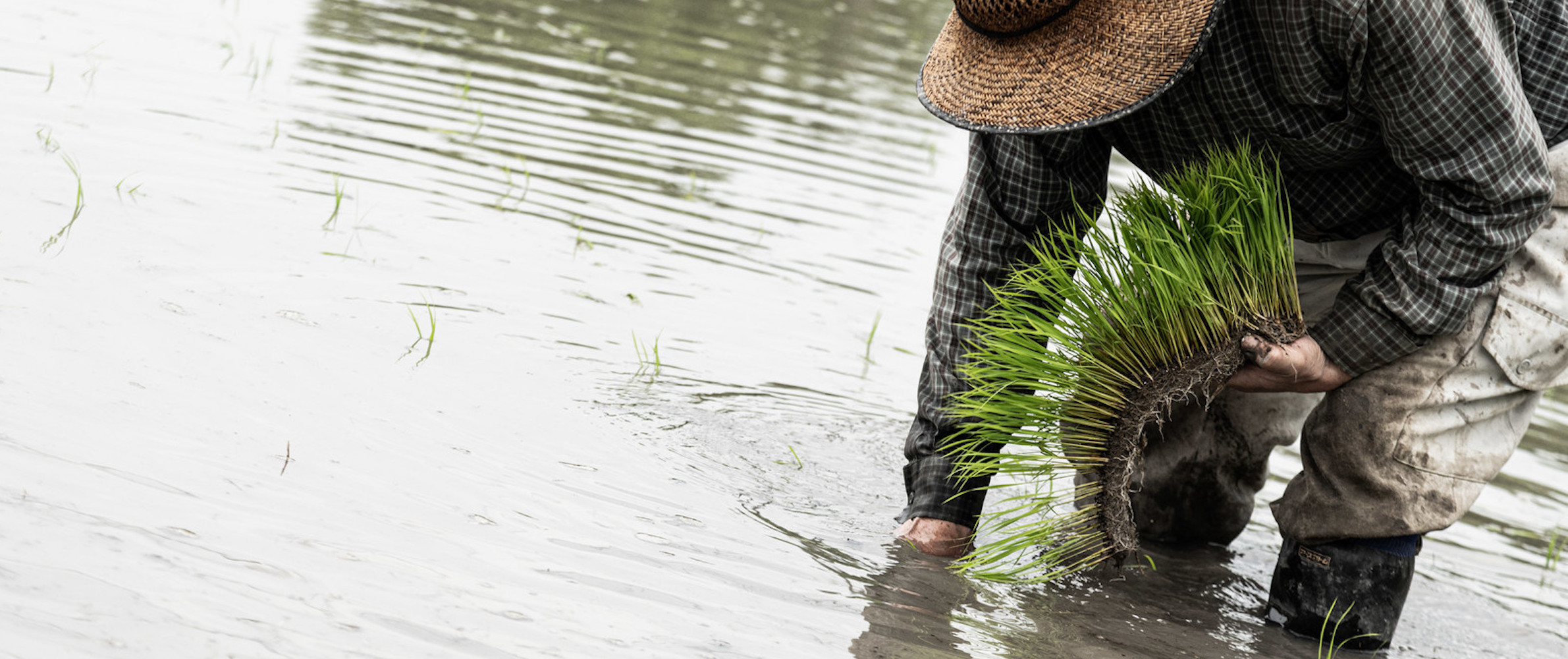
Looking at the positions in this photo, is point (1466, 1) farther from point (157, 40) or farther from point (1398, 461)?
point (157, 40)

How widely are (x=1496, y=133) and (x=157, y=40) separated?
5.57 m

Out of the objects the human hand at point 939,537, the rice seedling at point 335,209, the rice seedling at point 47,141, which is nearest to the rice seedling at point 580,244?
the rice seedling at point 335,209

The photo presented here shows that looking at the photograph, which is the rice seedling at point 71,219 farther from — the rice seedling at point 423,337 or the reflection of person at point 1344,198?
the reflection of person at point 1344,198

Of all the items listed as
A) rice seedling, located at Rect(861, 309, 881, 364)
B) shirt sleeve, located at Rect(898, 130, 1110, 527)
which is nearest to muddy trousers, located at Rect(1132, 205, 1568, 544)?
shirt sleeve, located at Rect(898, 130, 1110, 527)

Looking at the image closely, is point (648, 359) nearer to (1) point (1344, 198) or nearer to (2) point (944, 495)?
(2) point (944, 495)

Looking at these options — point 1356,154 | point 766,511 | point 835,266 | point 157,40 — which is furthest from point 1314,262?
point 157,40

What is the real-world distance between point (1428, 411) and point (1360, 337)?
208mm

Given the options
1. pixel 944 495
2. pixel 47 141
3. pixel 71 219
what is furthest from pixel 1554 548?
pixel 47 141

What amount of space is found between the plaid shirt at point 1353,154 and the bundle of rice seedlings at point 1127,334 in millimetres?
100

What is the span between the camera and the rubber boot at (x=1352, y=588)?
261 cm

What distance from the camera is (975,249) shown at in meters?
2.81

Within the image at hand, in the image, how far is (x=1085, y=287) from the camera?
2719 millimetres

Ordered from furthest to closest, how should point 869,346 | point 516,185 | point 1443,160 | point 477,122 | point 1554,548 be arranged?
point 477,122 → point 516,185 → point 869,346 → point 1554,548 → point 1443,160

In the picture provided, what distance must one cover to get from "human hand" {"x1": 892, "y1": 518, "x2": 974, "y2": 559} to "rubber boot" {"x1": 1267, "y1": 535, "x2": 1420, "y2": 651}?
643 millimetres
